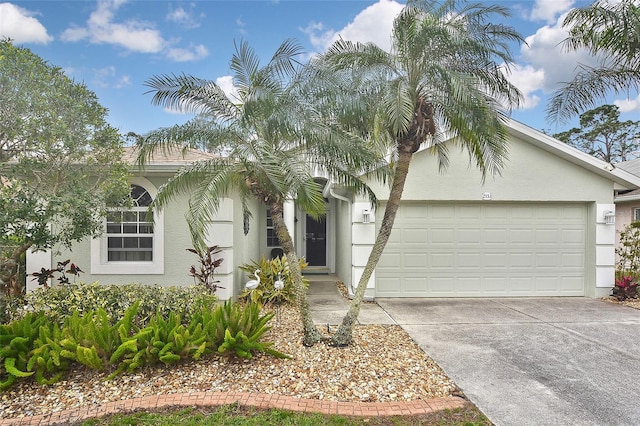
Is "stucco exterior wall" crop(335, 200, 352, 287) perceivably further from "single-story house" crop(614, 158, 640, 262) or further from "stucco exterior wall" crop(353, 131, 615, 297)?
Result: "single-story house" crop(614, 158, 640, 262)

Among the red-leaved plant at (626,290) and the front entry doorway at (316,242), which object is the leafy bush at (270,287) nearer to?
the front entry doorway at (316,242)

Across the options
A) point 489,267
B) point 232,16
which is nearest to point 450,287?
point 489,267

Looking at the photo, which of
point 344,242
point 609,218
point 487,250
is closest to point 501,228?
point 487,250

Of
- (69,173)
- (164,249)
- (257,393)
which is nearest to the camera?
(257,393)

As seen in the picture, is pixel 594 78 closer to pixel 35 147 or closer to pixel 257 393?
pixel 257 393

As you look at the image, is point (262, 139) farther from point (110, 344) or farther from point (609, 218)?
point (609, 218)

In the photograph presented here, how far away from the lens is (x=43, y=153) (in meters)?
5.16

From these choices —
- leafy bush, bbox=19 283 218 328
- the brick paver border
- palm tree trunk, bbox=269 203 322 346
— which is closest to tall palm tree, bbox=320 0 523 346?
palm tree trunk, bbox=269 203 322 346

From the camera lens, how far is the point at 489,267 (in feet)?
32.6

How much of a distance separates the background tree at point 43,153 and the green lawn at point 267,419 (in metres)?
2.79

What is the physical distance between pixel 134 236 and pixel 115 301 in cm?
246

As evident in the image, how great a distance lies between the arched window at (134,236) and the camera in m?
8.16

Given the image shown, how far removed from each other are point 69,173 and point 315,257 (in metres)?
9.89

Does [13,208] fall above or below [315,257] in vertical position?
Answer: above
